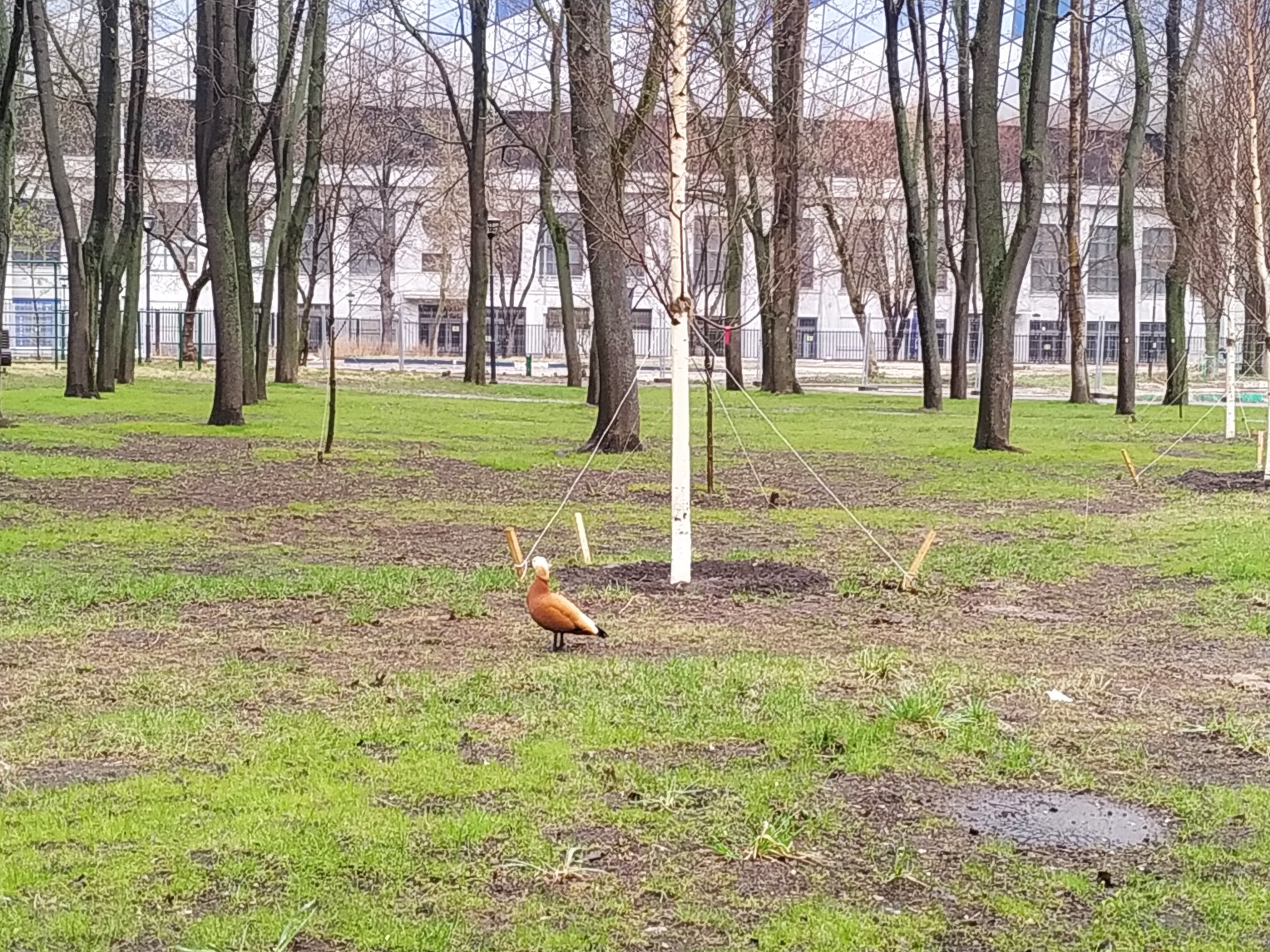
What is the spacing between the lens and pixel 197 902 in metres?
4.05

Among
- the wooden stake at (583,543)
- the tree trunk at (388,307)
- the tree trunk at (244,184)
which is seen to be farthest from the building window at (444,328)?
the wooden stake at (583,543)

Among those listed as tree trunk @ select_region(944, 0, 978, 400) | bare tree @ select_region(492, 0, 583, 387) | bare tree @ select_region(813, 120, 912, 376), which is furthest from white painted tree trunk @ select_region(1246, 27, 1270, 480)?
bare tree @ select_region(813, 120, 912, 376)

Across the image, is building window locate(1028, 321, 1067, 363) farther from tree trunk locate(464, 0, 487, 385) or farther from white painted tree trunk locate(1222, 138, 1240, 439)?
white painted tree trunk locate(1222, 138, 1240, 439)

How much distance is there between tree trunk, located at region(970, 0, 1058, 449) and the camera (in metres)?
19.9

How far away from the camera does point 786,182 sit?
31688 mm

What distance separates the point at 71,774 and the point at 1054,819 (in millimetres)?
3089

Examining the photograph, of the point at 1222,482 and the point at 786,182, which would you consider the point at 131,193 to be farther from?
the point at 1222,482

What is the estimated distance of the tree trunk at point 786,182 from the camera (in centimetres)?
1338

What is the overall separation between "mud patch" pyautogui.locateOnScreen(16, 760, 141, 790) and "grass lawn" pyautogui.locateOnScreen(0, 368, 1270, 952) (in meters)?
0.02

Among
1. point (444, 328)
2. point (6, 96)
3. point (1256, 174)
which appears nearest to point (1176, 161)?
point (1256, 174)

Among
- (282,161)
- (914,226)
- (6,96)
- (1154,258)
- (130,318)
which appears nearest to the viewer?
(6,96)

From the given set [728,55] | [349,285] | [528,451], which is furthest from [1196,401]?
[349,285]

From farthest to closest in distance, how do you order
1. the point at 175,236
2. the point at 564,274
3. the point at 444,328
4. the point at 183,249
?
the point at 444,328 → the point at 175,236 → the point at 183,249 → the point at 564,274

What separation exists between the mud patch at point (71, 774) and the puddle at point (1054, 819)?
2.63 meters
